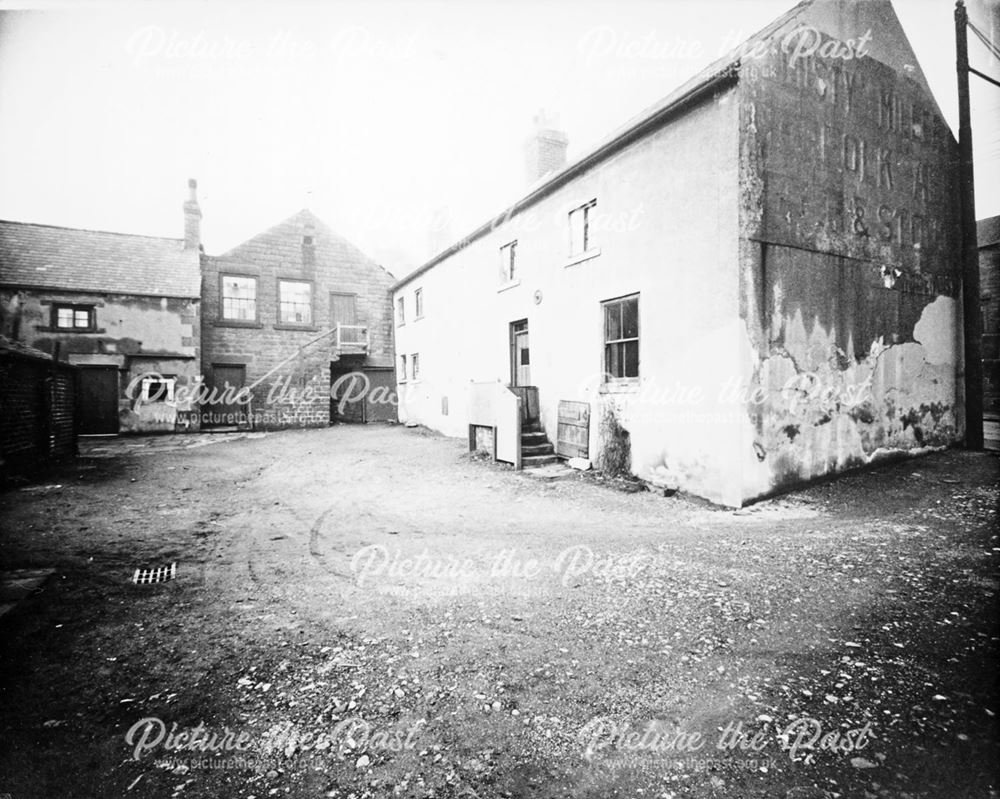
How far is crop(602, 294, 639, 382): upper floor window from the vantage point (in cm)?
850

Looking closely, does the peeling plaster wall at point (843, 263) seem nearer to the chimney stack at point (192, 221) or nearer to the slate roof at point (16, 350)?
the slate roof at point (16, 350)

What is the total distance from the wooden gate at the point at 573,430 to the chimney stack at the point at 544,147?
6.47 meters

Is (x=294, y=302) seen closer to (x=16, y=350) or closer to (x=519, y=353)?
(x=16, y=350)

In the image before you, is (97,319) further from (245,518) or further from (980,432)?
(980,432)

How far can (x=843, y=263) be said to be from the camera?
7441 mm

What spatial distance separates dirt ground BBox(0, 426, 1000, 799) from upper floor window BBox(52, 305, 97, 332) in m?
13.6

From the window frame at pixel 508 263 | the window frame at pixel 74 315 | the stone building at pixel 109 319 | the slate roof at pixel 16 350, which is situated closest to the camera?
the slate roof at pixel 16 350

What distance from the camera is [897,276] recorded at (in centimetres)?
820

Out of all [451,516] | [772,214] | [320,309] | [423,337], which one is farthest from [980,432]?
[320,309]

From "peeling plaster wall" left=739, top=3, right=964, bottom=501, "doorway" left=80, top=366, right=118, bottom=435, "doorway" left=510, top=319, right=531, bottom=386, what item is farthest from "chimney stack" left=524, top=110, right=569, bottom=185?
"doorway" left=80, top=366, right=118, bottom=435

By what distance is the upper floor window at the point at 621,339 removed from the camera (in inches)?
335

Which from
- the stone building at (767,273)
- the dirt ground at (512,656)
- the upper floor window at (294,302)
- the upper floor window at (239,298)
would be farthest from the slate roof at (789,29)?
the upper floor window at (239,298)

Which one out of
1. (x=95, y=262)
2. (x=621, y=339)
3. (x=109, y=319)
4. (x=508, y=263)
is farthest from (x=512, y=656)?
(x=95, y=262)

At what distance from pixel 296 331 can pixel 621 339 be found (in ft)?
50.4
